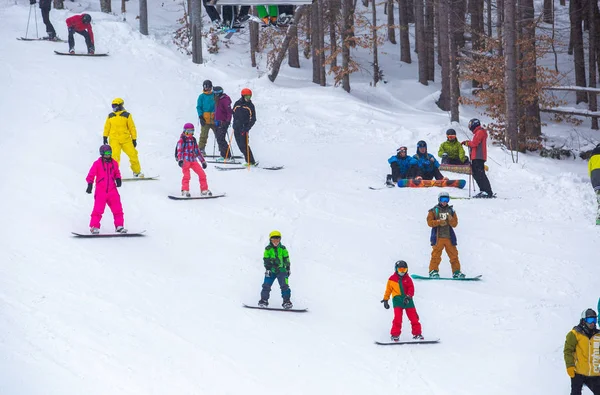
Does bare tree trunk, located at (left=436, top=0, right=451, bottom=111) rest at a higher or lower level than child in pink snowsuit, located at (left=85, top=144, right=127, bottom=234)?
higher

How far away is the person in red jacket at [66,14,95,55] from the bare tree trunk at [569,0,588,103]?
15.5 meters

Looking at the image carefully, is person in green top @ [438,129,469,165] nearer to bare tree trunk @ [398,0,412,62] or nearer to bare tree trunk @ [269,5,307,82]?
bare tree trunk @ [269,5,307,82]

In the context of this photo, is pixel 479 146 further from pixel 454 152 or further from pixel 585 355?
pixel 585 355

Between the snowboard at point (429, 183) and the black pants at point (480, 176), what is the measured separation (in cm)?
72

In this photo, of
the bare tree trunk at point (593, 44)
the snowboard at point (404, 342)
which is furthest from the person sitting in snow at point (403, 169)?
the bare tree trunk at point (593, 44)

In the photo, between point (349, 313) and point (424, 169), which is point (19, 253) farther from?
point (424, 169)

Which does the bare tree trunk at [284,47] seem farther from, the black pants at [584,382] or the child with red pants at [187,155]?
the black pants at [584,382]

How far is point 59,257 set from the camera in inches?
495

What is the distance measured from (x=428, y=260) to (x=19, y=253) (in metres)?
6.31

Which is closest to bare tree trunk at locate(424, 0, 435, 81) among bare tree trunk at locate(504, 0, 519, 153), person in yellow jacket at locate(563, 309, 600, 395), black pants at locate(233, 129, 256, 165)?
bare tree trunk at locate(504, 0, 519, 153)

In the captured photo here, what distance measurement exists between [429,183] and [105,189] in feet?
23.4

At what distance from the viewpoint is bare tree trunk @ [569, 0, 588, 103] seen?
2823cm

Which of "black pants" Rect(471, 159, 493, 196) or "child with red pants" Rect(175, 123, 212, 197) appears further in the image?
"black pants" Rect(471, 159, 493, 196)

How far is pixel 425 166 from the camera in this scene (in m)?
18.0
